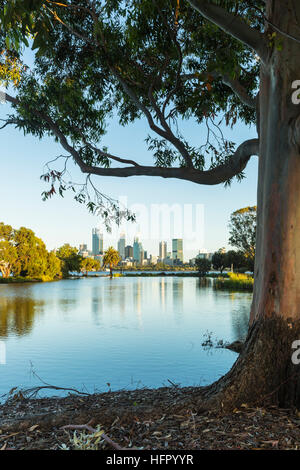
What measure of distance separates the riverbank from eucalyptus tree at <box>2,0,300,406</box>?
0.86ft

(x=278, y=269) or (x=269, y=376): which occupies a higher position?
(x=278, y=269)

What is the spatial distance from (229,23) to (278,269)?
2.33m

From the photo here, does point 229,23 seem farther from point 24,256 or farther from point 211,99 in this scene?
point 24,256

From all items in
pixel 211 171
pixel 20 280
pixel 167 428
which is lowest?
pixel 20 280

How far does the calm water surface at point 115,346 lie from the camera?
803cm

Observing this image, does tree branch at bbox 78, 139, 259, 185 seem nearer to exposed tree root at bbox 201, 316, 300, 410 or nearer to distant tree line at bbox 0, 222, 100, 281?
exposed tree root at bbox 201, 316, 300, 410

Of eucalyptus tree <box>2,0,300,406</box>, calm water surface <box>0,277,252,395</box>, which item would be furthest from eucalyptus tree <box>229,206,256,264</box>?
eucalyptus tree <box>2,0,300,406</box>

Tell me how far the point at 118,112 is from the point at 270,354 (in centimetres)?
537

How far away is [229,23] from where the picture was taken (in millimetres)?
3674

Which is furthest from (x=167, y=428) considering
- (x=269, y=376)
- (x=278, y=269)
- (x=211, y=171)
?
(x=211, y=171)

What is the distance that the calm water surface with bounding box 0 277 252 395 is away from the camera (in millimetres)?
8031

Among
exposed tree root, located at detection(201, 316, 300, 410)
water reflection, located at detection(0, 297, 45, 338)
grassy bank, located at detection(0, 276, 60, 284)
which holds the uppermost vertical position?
exposed tree root, located at detection(201, 316, 300, 410)

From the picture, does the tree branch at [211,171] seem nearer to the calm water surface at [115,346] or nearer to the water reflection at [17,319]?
the calm water surface at [115,346]
